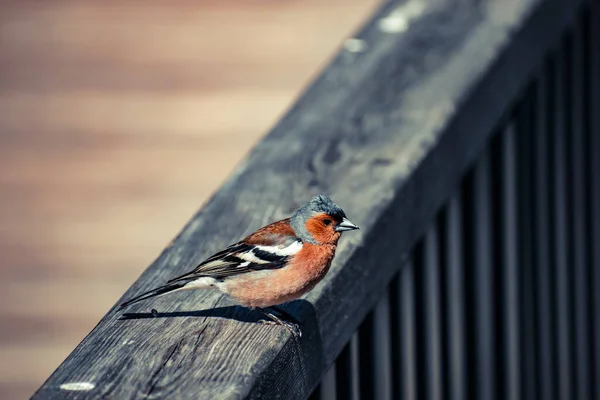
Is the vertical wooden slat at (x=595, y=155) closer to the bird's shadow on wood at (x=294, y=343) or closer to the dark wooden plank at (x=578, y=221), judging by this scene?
the dark wooden plank at (x=578, y=221)

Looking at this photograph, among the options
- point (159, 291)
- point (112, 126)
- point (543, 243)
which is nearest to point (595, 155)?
point (543, 243)

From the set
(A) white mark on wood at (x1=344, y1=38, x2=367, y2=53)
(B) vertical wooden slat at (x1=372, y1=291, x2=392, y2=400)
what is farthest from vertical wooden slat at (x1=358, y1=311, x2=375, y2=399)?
(A) white mark on wood at (x1=344, y1=38, x2=367, y2=53)

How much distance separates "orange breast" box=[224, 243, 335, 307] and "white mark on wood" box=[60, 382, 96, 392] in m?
0.56

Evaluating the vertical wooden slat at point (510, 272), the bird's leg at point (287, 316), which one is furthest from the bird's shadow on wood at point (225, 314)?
the vertical wooden slat at point (510, 272)

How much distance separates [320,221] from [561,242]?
3.52ft

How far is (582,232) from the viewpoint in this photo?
117 inches

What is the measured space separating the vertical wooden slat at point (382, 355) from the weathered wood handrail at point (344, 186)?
0.09m

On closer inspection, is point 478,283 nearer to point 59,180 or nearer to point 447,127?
point 447,127

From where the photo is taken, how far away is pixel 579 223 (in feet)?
9.66

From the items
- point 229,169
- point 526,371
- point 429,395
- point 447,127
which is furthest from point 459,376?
point 229,169

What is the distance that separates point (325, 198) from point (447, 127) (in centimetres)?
41

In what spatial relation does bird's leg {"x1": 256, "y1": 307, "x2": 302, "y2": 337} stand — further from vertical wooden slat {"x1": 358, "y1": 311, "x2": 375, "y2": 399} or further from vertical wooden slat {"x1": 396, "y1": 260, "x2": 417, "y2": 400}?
vertical wooden slat {"x1": 396, "y1": 260, "x2": 417, "y2": 400}

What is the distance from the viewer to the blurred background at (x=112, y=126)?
220 inches

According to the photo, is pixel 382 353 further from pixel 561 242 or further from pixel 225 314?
pixel 561 242
